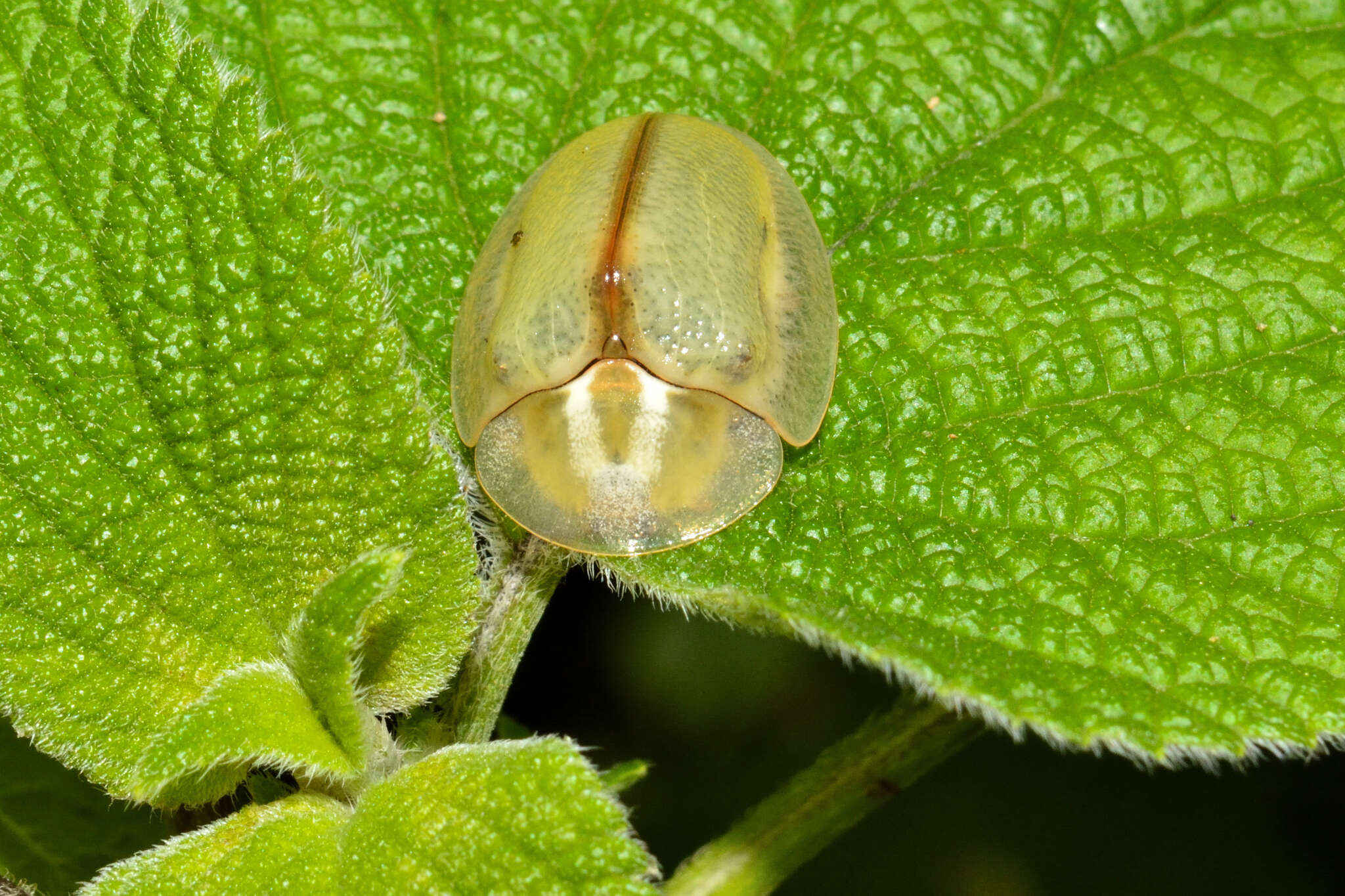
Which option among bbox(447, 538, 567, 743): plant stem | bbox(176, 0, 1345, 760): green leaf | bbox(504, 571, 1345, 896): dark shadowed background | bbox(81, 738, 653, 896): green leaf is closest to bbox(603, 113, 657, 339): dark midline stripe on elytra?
bbox(176, 0, 1345, 760): green leaf

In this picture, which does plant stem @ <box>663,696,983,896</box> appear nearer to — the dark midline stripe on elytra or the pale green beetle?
the pale green beetle

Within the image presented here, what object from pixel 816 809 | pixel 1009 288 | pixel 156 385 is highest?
pixel 156 385

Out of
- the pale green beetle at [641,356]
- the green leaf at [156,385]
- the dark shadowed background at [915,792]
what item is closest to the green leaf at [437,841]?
the green leaf at [156,385]

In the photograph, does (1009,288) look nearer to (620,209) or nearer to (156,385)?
(620,209)

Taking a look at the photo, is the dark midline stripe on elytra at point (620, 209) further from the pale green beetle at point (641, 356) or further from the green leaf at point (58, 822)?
the green leaf at point (58, 822)

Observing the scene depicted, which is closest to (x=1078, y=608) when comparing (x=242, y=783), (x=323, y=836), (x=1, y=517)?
(x=323, y=836)

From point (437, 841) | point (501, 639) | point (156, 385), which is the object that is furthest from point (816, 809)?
point (156, 385)
